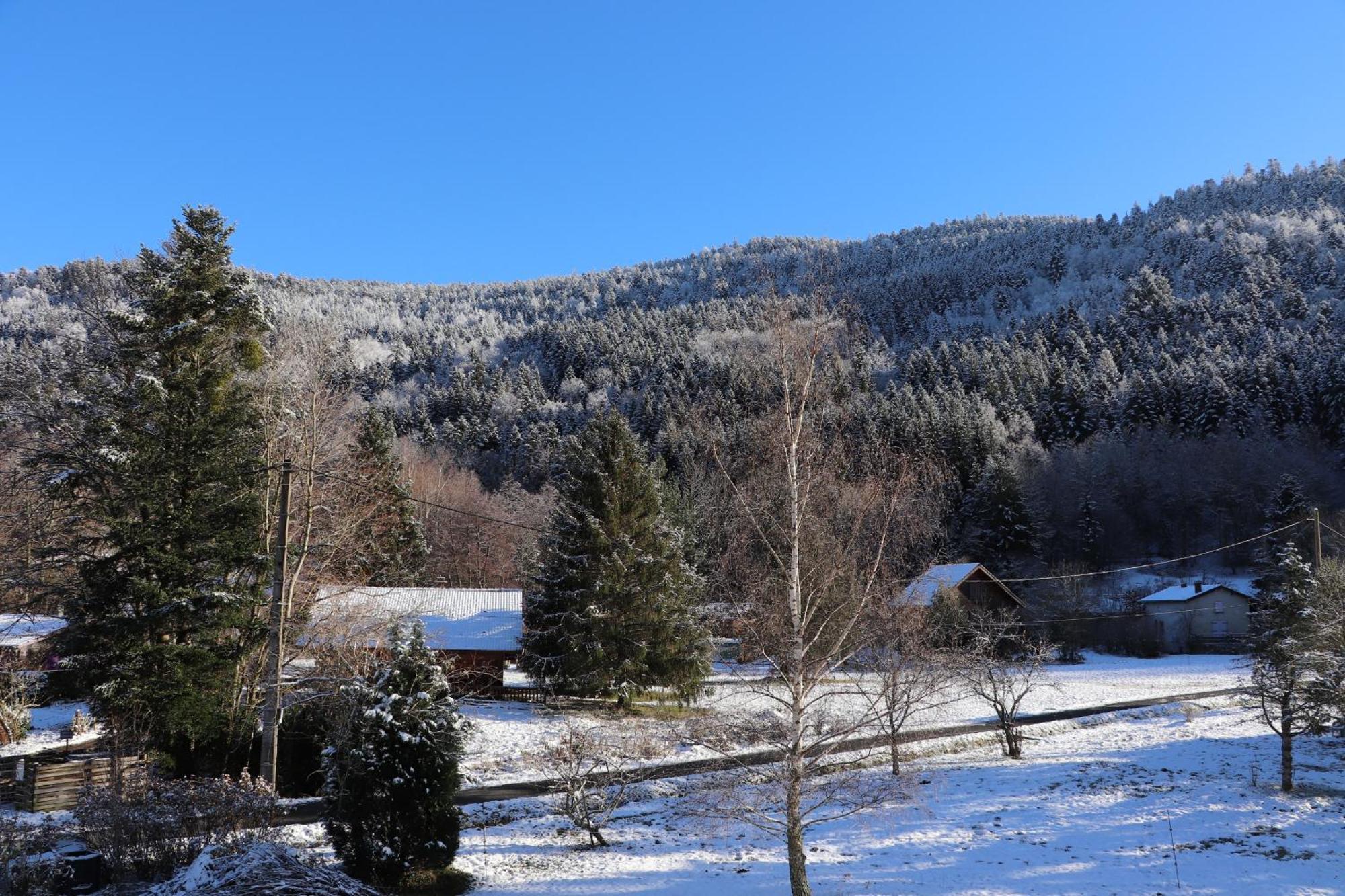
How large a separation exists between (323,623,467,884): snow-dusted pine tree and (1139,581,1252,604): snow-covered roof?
55.3 meters

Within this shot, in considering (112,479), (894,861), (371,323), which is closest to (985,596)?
(894,861)

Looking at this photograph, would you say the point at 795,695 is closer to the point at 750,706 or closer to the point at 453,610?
the point at 750,706

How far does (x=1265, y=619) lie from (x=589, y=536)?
2070cm

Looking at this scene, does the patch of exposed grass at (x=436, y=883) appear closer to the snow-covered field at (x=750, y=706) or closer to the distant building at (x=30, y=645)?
the snow-covered field at (x=750, y=706)

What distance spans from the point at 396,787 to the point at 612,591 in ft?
56.2

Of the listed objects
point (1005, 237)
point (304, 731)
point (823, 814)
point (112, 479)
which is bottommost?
point (823, 814)

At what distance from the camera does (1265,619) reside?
2234cm

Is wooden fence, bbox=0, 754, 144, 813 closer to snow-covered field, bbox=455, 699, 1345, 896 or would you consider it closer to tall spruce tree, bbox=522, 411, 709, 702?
snow-covered field, bbox=455, 699, 1345, 896

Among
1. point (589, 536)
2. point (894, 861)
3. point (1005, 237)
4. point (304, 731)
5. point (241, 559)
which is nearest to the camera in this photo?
point (894, 861)

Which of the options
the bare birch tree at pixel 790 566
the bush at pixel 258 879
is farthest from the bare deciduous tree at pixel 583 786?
the bush at pixel 258 879

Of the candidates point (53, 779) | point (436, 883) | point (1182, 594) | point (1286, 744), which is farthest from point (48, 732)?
point (1182, 594)

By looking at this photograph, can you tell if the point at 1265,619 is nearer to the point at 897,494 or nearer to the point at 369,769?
the point at 897,494

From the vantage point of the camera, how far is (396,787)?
1169 cm

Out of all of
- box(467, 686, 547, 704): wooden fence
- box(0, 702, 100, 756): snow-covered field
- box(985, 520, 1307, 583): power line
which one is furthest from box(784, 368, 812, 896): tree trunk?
box(985, 520, 1307, 583): power line
